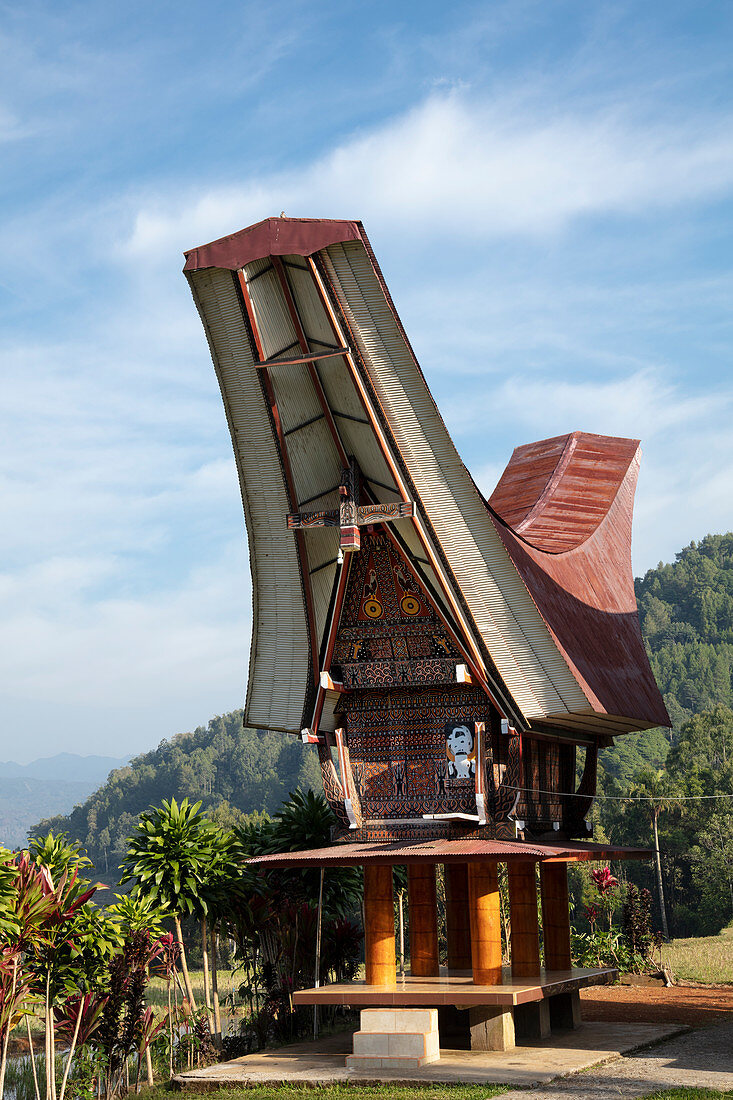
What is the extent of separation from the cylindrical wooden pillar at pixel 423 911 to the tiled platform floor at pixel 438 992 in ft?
1.78

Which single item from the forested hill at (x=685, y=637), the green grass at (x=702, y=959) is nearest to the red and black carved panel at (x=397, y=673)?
the green grass at (x=702, y=959)

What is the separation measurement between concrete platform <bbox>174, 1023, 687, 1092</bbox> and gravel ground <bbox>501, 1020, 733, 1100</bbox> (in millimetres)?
283

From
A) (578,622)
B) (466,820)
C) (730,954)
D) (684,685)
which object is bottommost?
(730,954)

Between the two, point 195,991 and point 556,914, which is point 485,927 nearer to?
point 556,914

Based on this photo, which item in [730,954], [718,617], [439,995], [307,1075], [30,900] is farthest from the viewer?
[718,617]

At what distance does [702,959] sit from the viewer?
29.3 metres

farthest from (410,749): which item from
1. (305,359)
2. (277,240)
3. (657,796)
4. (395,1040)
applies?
(657,796)

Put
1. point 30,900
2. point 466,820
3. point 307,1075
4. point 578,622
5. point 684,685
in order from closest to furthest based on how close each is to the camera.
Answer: point 30,900 < point 307,1075 < point 466,820 < point 578,622 < point 684,685

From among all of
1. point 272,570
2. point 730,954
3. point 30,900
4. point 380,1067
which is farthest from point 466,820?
point 730,954

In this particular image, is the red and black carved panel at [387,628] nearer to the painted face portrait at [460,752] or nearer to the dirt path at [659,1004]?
the painted face portrait at [460,752]

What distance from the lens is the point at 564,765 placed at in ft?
62.2

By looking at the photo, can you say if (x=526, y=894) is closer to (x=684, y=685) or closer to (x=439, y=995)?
(x=439, y=995)

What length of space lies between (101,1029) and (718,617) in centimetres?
10469

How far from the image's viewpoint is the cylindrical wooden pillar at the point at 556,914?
1817cm
